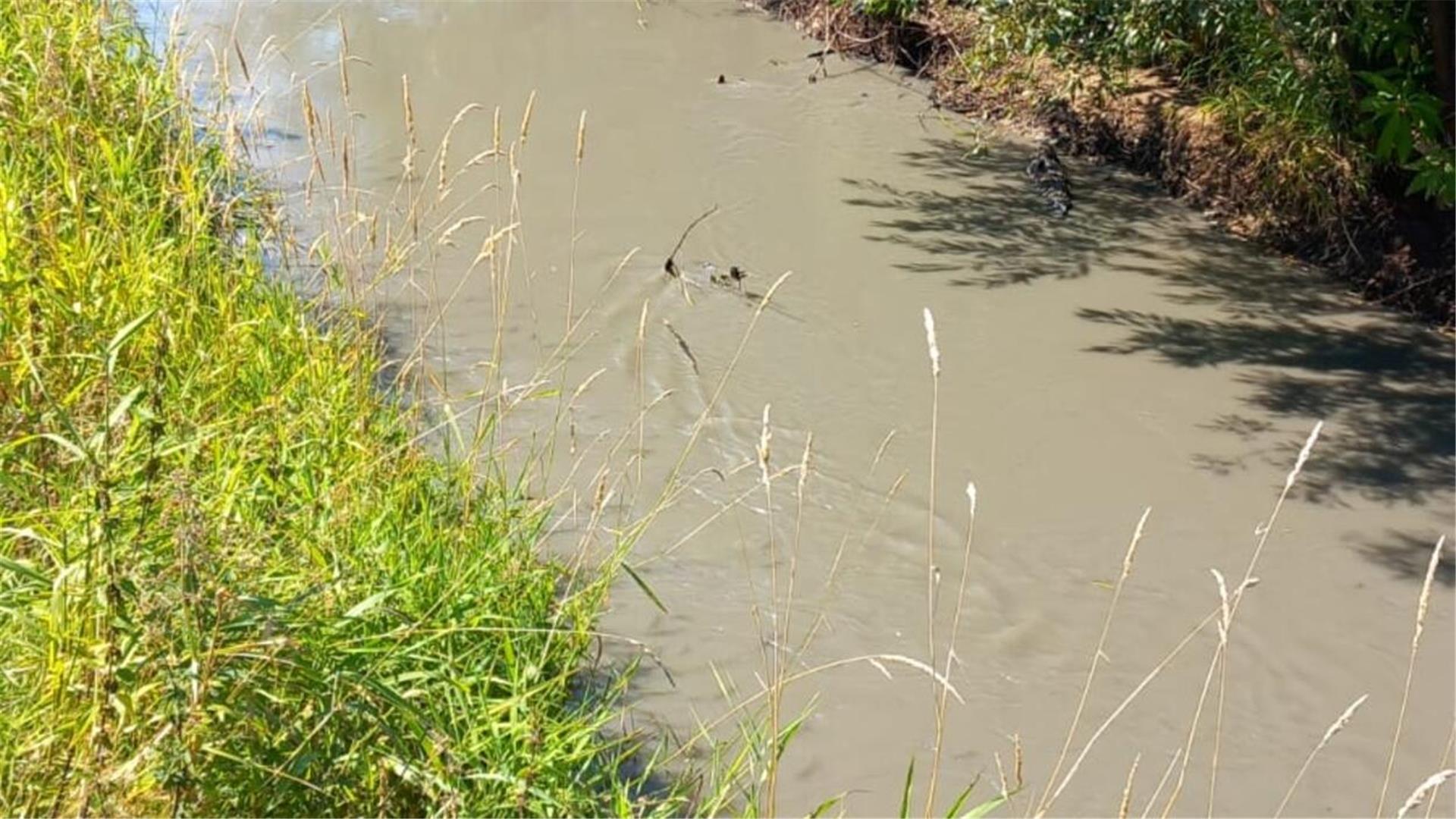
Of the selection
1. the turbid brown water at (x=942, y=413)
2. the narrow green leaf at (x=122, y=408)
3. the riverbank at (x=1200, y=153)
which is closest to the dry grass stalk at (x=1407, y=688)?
the turbid brown water at (x=942, y=413)

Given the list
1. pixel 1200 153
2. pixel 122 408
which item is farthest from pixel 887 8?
pixel 122 408

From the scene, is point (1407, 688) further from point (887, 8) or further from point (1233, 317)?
point (887, 8)

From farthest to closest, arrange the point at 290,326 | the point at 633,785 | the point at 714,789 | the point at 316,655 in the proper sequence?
1. the point at 290,326
2. the point at 633,785
3. the point at 714,789
4. the point at 316,655

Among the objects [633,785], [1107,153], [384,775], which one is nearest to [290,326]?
[633,785]

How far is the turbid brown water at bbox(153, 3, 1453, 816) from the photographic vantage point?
161 inches

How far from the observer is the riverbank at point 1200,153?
6684mm

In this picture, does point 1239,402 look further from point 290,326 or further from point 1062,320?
point 290,326

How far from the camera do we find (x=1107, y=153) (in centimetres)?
808

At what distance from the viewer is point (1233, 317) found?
255 inches

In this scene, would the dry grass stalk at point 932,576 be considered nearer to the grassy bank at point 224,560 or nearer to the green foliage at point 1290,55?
the grassy bank at point 224,560

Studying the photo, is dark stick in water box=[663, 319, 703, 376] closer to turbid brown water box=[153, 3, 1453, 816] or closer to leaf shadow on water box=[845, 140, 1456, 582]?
turbid brown water box=[153, 3, 1453, 816]

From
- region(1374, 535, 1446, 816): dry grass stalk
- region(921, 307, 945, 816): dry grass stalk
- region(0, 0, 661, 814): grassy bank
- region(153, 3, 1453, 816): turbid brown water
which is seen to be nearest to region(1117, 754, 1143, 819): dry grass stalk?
region(921, 307, 945, 816): dry grass stalk

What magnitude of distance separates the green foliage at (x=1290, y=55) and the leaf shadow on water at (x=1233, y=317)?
21.7 inches

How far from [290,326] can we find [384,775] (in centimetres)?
177
